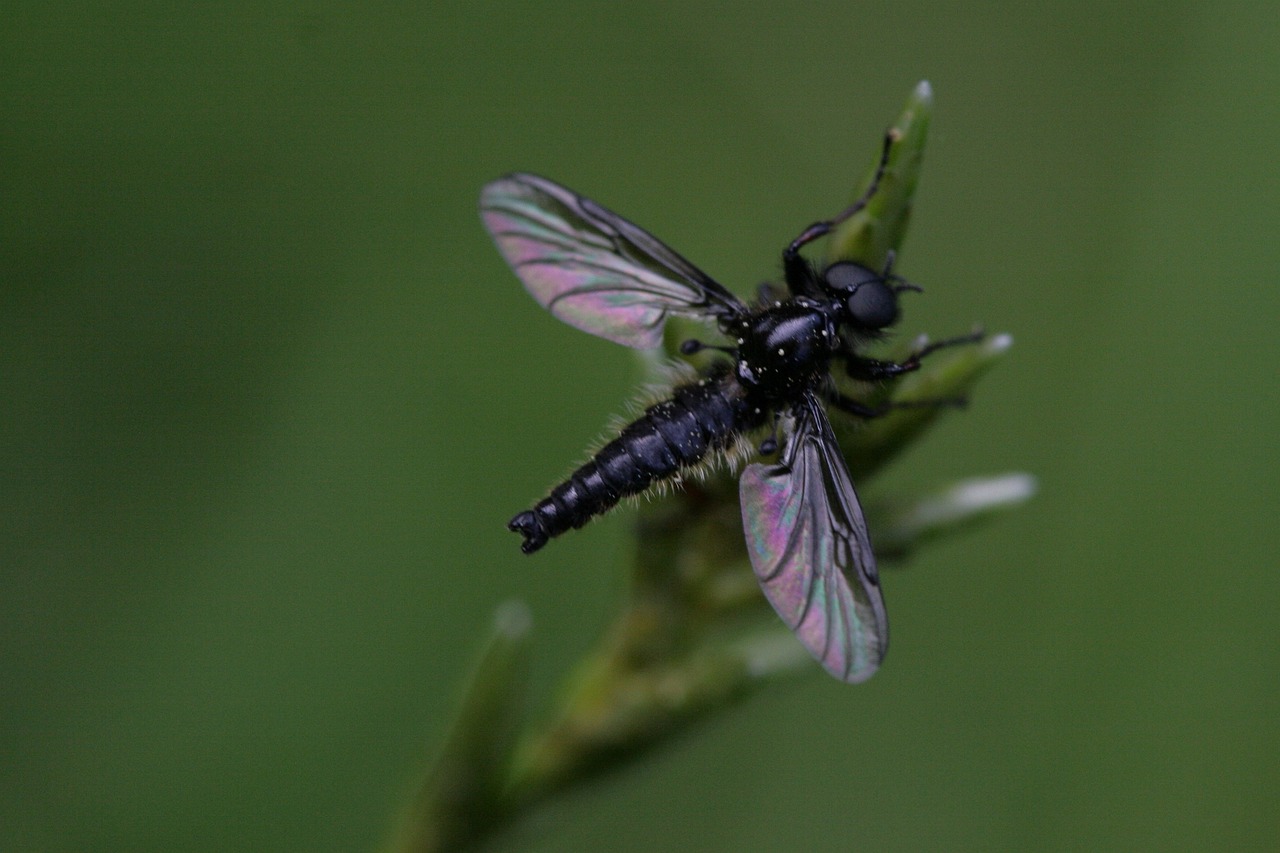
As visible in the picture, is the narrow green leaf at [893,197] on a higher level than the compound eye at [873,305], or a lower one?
higher

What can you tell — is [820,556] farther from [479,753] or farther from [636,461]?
[479,753]

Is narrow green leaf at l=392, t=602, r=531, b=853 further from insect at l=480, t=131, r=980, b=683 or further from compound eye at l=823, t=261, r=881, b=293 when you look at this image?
compound eye at l=823, t=261, r=881, b=293

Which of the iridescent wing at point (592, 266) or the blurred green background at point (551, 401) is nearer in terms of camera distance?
the iridescent wing at point (592, 266)

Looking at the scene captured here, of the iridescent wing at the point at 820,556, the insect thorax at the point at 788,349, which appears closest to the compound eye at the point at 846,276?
the insect thorax at the point at 788,349

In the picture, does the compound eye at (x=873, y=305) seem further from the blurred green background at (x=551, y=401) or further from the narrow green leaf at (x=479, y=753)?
the narrow green leaf at (x=479, y=753)

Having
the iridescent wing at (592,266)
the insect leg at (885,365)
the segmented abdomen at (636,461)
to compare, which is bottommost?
the insect leg at (885,365)

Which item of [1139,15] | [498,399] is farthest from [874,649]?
[1139,15]

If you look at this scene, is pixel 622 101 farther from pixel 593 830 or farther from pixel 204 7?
pixel 593 830
